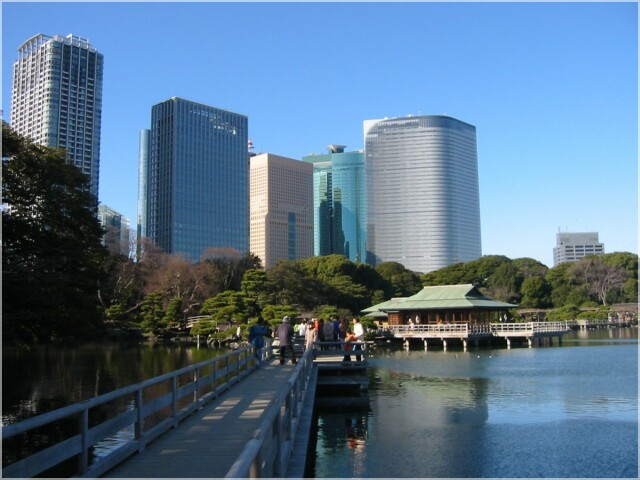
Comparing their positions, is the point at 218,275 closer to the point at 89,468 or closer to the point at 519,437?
the point at 519,437

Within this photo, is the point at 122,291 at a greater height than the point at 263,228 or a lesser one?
lesser

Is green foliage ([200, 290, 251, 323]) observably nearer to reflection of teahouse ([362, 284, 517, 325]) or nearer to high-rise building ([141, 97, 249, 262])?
reflection of teahouse ([362, 284, 517, 325])

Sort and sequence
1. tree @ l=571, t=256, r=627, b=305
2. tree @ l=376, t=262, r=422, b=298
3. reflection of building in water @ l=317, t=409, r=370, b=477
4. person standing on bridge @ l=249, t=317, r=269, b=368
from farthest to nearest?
tree @ l=571, t=256, r=627, b=305 < tree @ l=376, t=262, r=422, b=298 < person standing on bridge @ l=249, t=317, r=269, b=368 < reflection of building in water @ l=317, t=409, r=370, b=477

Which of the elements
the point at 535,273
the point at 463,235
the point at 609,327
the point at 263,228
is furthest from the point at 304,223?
the point at 609,327

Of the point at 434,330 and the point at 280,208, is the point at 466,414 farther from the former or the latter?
the point at 280,208

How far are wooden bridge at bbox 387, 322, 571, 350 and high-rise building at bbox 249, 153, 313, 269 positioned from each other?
11962 centimetres

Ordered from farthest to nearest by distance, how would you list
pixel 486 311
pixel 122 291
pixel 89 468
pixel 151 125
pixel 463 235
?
pixel 463 235 → pixel 151 125 → pixel 122 291 → pixel 486 311 → pixel 89 468

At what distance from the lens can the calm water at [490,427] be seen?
1130 centimetres

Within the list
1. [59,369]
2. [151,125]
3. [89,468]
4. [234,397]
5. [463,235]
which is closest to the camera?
[89,468]

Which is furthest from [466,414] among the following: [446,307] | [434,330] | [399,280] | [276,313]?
[399,280]

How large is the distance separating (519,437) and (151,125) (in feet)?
473

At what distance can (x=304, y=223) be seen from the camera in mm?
179125

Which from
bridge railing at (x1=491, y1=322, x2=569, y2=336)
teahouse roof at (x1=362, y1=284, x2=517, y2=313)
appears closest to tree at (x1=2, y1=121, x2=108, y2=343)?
teahouse roof at (x1=362, y1=284, x2=517, y2=313)

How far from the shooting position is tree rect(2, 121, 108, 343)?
1577 centimetres
